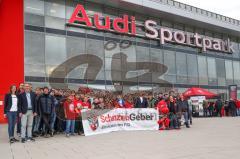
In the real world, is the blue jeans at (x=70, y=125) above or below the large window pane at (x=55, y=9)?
below

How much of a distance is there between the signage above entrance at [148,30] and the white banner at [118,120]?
36.2 ft

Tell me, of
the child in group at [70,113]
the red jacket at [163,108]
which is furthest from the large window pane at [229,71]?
the child in group at [70,113]

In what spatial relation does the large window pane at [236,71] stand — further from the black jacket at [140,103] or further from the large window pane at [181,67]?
the black jacket at [140,103]

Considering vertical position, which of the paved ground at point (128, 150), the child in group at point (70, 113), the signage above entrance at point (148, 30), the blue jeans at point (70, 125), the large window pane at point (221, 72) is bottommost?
the paved ground at point (128, 150)

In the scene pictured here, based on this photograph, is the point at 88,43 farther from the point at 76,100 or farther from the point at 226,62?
the point at 226,62

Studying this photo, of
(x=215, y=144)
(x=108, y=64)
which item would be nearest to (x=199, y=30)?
(x=108, y=64)

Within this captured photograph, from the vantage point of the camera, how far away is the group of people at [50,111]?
1075cm

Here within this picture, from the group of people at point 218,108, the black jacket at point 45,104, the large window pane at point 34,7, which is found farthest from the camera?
the group of people at point 218,108

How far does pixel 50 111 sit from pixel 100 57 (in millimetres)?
13357

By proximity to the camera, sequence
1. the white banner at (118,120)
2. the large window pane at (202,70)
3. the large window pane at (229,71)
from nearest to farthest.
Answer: the white banner at (118,120) < the large window pane at (202,70) < the large window pane at (229,71)

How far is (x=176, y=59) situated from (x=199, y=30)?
5403mm

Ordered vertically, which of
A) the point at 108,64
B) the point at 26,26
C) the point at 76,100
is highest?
the point at 26,26

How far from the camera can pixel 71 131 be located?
12594 millimetres

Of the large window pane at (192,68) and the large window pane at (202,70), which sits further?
the large window pane at (202,70)
